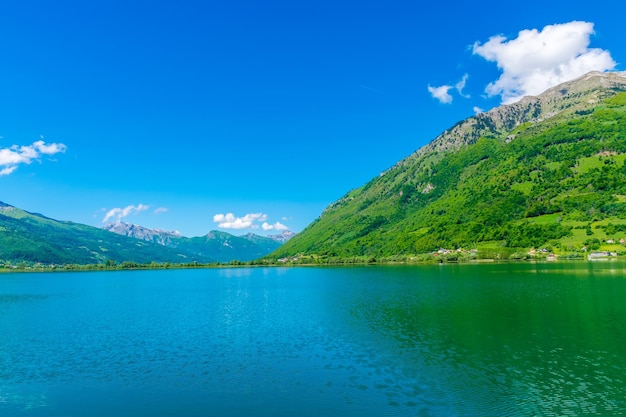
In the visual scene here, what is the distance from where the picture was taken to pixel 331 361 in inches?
1451

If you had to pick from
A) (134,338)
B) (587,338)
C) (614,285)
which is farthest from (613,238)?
(134,338)

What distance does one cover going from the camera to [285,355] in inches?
1569

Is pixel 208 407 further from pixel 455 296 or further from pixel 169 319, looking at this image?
pixel 455 296

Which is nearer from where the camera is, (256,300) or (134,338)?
(134,338)

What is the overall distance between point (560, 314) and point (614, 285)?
132ft

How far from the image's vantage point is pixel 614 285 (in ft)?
276

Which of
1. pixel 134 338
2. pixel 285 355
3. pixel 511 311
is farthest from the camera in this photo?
pixel 511 311

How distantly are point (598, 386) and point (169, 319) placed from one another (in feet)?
184

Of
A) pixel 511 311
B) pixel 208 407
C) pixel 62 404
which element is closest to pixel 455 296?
pixel 511 311

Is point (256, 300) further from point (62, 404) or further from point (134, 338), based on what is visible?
point (62, 404)

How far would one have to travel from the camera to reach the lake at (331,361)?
26.6 m

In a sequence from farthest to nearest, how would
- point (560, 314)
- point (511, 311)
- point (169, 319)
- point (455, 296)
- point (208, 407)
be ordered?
point (455, 296) < point (169, 319) < point (511, 311) < point (560, 314) < point (208, 407)

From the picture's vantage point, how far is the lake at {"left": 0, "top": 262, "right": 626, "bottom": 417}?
26.6m

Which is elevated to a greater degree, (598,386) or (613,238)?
(613,238)
